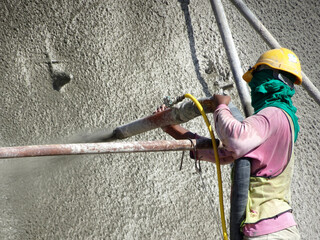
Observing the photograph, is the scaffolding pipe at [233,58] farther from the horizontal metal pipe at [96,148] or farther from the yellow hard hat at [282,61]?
the horizontal metal pipe at [96,148]

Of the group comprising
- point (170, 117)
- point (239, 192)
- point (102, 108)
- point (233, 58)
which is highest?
point (233, 58)

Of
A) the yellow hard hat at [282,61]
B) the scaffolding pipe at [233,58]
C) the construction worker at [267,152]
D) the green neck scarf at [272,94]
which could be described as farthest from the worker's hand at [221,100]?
the scaffolding pipe at [233,58]

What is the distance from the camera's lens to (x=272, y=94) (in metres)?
2.18

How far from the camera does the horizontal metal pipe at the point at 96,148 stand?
1.81 m

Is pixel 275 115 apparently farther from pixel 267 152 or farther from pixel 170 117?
pixel 170 117

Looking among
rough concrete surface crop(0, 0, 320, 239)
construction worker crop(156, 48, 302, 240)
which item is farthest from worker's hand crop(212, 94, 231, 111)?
rough concrete surface crop(0, 0, 320, 239)

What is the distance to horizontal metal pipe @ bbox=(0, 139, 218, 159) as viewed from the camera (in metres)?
1.81

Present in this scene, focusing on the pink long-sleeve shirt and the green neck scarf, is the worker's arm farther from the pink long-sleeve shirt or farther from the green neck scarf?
the green neck scarf

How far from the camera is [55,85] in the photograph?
3.09 meters

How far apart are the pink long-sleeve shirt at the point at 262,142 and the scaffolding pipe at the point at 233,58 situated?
1.07m

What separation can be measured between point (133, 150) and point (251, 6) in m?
2.57

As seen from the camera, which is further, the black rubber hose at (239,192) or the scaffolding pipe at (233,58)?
the scaffolding pipe at (233,58)

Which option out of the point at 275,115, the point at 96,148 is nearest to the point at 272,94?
the point at 275,115

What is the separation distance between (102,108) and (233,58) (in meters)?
1.08
